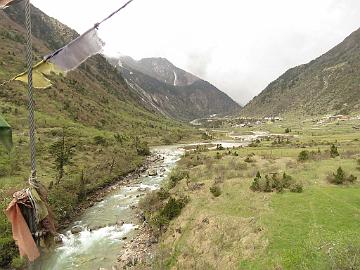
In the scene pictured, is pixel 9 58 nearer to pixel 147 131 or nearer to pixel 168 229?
pixel 147 131

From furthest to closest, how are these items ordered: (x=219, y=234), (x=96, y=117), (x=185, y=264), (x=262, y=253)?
(x=96, y=117)
(x=219, y=234)
(x=185, y=264)
(x=262, y=253)

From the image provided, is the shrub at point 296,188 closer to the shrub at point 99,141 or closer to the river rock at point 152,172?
the river rock at point 152,172

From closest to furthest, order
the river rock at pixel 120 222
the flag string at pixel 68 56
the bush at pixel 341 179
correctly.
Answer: the flag string at pixel 68 56, the bush at pixel 341 179, the river rock at pixel 120 222

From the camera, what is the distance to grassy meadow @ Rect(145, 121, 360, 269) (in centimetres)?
2036

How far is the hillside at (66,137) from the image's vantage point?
4191cm

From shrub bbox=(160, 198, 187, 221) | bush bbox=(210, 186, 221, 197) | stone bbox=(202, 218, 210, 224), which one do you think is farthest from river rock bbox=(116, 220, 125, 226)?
stone bbox=(202, 218, 210, 224)

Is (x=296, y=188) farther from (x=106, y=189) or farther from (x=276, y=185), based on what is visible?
(x=106, y=189)

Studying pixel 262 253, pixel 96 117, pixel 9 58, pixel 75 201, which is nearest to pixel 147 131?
pixel 96 117

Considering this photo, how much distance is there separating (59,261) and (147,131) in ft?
357

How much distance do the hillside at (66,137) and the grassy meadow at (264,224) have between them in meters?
11.5

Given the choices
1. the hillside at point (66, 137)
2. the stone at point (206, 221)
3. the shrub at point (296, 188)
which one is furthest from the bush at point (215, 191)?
the hillside at point (66, 137)

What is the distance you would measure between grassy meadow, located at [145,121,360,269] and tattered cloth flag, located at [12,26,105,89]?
45.6 ft

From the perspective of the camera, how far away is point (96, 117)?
416 ft

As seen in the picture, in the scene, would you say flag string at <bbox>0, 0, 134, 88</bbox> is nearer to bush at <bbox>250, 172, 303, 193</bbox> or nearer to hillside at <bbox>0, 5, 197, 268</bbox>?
hillside at <bbox>0, 5, 197, 268</bbox>
